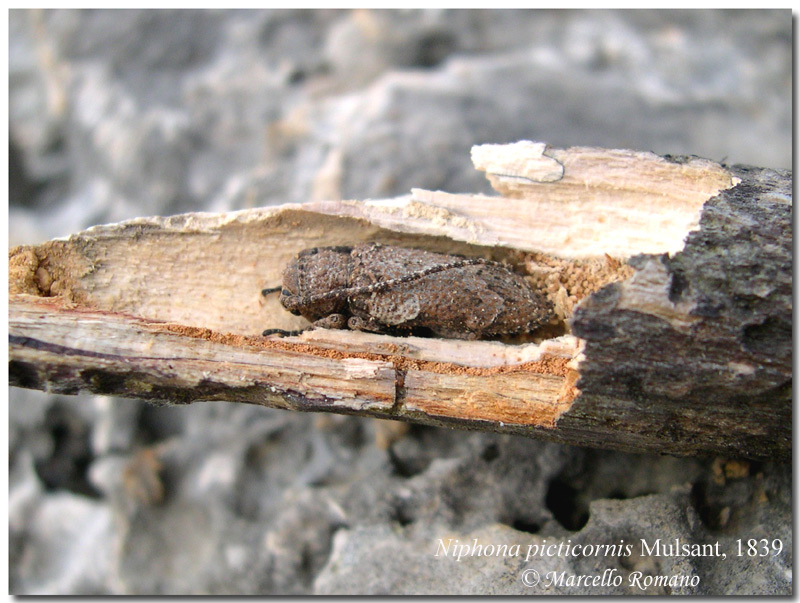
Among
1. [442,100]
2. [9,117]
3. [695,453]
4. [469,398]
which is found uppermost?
[442,100]

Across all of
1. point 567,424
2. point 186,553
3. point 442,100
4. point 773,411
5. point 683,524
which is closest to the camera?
point 773,411

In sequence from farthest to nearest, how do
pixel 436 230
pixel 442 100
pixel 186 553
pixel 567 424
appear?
pixel 442 100 < pixel 186 553 < pixel 436 230 < pixel 567 424

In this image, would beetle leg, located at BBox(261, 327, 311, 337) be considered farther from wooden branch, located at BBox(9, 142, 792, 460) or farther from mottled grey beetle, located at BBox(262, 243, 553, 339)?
wooden branch, located at BBox(9, 142, 792, 460)

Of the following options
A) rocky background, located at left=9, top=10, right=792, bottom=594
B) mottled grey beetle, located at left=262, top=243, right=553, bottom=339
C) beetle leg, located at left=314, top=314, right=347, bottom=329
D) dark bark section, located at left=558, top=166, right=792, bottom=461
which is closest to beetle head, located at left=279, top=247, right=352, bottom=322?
mottled grey beetle, located at left=262, top=243, right=553, bottom=339

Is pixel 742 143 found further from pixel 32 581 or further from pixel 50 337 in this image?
pixel 32 581

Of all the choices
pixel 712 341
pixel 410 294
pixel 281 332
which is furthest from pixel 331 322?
pixel 712 341

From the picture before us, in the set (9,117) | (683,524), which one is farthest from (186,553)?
(9,117)

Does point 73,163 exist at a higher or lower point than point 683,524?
higher

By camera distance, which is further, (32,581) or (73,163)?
(73,163)
